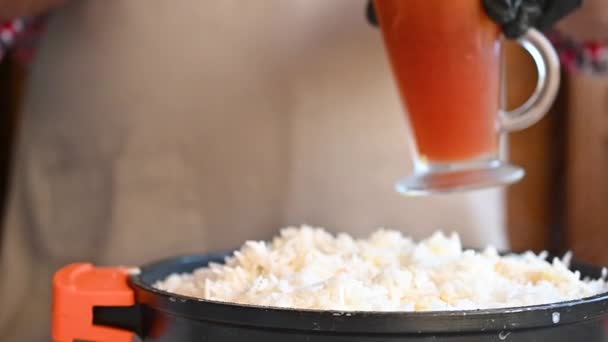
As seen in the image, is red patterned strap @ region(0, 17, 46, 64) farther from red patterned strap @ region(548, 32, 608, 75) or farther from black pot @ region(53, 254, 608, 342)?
red patterned strap @ region(548, 32, 608, 75)

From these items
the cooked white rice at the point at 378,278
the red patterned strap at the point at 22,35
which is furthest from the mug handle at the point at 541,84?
the red patterned strap at the point at 22,35

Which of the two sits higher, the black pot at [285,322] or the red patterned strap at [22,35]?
the red patterned strap at [22,35]

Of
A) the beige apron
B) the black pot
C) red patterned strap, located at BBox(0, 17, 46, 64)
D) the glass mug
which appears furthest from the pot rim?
red patterned strap, located at BBox(0, 17, 46, 64)

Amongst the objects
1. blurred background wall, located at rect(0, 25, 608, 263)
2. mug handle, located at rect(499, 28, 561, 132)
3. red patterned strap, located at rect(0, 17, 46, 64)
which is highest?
red patterned strap, located at rect(0, 17, 46, 64)

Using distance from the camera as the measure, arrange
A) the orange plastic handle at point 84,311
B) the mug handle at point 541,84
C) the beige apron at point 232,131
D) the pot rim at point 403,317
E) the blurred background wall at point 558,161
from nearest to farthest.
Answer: the pot rim at point 403,317 < the orange plastic handle at point 84,311 < the mug handle at point 541,84 < the beige apron at point 232,131 < the blurred background wall at point 558,161

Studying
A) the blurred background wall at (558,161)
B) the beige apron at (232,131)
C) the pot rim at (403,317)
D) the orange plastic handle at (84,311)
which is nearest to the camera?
the pot rim at (403,317)

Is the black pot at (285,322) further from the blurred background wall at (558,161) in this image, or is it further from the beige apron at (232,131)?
the blurred background wall at (558,161)

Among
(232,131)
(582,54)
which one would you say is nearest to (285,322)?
(232,131)
